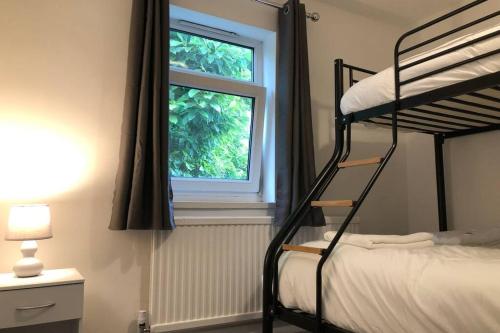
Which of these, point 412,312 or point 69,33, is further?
point 69,33

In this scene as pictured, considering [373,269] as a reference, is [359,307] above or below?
below

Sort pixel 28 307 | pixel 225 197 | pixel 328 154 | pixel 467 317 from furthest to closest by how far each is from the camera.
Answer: pixel 328 154, pixel 225 197, pixel 28 307, pixel 467 317

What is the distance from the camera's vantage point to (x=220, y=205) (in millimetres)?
2285

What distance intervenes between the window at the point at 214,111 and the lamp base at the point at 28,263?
870 millimetres

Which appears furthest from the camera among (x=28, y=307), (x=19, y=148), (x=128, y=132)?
(x=128, y=132)

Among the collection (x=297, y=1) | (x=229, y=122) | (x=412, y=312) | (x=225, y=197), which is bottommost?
(x=412, y=312)

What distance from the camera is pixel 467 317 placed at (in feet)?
3.77

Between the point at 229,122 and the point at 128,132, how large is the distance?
0.79 m

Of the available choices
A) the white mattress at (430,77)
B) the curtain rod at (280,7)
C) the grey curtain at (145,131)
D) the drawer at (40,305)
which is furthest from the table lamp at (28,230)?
the curtain rod at (280,7)

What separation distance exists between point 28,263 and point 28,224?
18cm

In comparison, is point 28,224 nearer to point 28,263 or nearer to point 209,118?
point 28,263

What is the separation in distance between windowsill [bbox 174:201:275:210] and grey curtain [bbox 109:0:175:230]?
0.16 metres

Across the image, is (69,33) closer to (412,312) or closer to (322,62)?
(322,62)

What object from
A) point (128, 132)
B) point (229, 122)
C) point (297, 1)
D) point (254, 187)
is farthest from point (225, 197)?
Result: point (297, 1)
